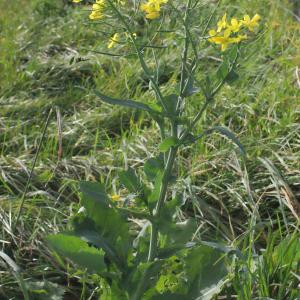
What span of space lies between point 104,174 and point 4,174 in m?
0.38

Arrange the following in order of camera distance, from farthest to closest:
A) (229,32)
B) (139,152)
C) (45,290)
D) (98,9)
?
(139,152)
(45,290)
(98,9)
(229,32)

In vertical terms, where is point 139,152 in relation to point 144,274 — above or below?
below

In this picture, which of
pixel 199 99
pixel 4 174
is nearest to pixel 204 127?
pixel 199 99

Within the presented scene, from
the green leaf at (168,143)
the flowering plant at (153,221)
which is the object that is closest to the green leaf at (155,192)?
the flowering plant at (153,221)

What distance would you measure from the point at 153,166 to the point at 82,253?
289mm

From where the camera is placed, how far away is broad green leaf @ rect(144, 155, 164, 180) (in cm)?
182

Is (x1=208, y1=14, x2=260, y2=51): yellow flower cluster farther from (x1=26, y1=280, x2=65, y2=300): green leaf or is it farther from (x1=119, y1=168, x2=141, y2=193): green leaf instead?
(x1=26, y1=280, x2=65, y2=300): green leaf

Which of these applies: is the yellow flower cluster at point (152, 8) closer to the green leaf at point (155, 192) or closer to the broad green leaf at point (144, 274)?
the green leaf at point (155, 192)

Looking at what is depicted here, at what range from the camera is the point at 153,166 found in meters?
1.82

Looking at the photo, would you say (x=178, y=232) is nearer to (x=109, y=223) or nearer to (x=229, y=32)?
(x=109, y=223)

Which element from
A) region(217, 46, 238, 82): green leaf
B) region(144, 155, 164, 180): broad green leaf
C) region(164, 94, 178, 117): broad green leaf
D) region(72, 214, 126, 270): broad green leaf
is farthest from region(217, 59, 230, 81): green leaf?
region(72, 214, 126, 270): broad green leaf

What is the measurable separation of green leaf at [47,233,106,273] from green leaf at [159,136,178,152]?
1.06ft

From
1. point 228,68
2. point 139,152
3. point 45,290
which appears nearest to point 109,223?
point 45,290

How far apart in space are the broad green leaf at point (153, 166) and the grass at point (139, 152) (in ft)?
1.14
